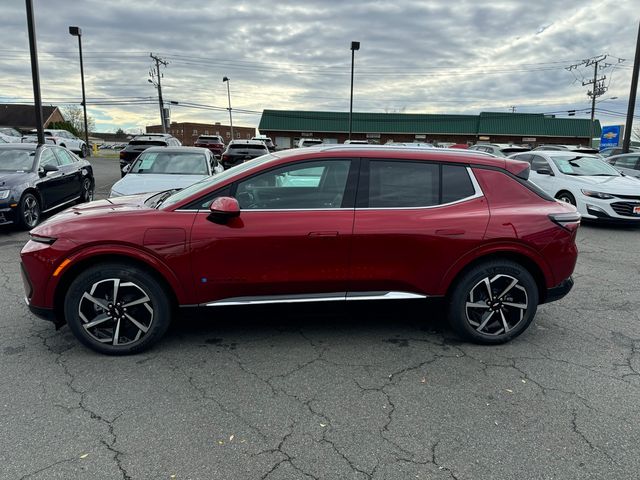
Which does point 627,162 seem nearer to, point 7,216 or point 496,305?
point 496,305

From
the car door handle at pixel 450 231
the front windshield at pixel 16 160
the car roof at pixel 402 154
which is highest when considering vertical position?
the car roof at pixel 402 154

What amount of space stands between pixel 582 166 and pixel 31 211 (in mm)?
11724

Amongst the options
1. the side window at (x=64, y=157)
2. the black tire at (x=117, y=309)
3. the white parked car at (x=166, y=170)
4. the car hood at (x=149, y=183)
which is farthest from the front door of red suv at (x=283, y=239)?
the side window at (x=64, y=157)

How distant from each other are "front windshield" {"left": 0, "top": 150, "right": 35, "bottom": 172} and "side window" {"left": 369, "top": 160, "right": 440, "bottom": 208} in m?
7.82

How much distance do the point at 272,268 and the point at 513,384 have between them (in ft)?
6.53

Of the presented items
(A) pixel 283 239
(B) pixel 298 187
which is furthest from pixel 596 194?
(A) pixel 283 239

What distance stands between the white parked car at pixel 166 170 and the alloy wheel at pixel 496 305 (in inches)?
218

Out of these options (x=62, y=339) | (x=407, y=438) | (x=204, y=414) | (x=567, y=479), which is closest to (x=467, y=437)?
(x=407, y=438)

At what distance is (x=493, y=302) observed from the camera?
3.80 metres

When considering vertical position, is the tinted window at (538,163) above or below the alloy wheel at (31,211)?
above

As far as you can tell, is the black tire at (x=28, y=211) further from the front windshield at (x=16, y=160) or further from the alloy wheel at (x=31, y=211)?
the front windshield at (x=16, y=160)

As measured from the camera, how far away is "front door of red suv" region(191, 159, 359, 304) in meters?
3.43

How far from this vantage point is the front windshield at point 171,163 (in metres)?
8.80

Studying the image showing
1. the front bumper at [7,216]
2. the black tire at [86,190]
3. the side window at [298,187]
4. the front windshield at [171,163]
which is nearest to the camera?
the side window at [298,187]
